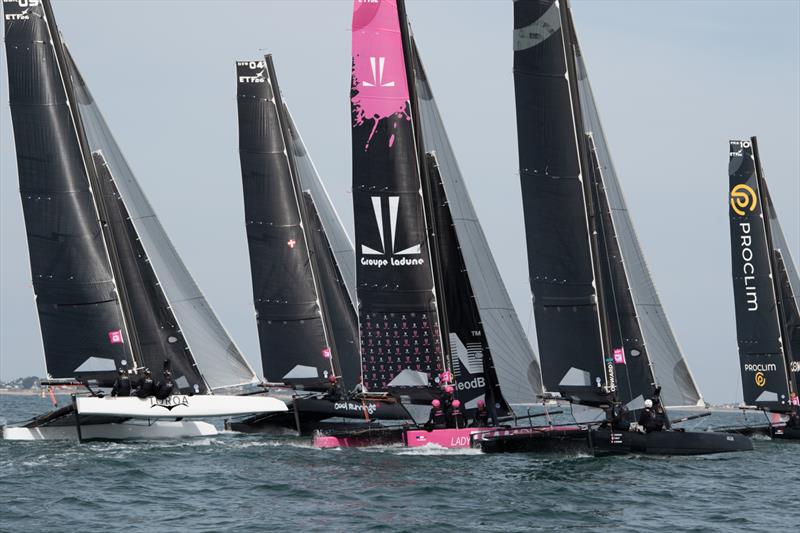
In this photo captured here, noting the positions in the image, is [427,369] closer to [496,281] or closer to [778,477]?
[496,281]

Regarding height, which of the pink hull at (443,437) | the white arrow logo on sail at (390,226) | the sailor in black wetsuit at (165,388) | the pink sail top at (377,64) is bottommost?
the pink hull at (443,437)

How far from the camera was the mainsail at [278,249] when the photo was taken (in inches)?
1384

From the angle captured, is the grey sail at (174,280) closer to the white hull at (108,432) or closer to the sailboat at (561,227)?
the white hull at (108,432)

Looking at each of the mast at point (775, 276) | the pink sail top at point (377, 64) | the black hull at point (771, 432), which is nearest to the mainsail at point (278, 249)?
the pink sail top at point (377, 64)

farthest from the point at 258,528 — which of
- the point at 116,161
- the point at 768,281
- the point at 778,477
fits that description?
the point at 768,281

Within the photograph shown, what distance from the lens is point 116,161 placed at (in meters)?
34.4

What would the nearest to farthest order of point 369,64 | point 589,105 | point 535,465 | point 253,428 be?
1. point 535,465
2. point 369,64
3. point 589,105
4. point 253,428

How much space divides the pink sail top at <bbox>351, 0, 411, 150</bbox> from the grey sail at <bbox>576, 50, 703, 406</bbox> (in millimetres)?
4355

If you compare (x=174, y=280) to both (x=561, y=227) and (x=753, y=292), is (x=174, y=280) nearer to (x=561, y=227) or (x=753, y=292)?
(x=561, y=227)

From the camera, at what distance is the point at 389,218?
28.9 m

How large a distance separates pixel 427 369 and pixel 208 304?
847cm

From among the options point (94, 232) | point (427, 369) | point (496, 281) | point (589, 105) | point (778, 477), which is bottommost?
point (778, 477)

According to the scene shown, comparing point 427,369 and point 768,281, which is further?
point 768,281

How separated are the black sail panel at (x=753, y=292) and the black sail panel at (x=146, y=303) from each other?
1529cm
